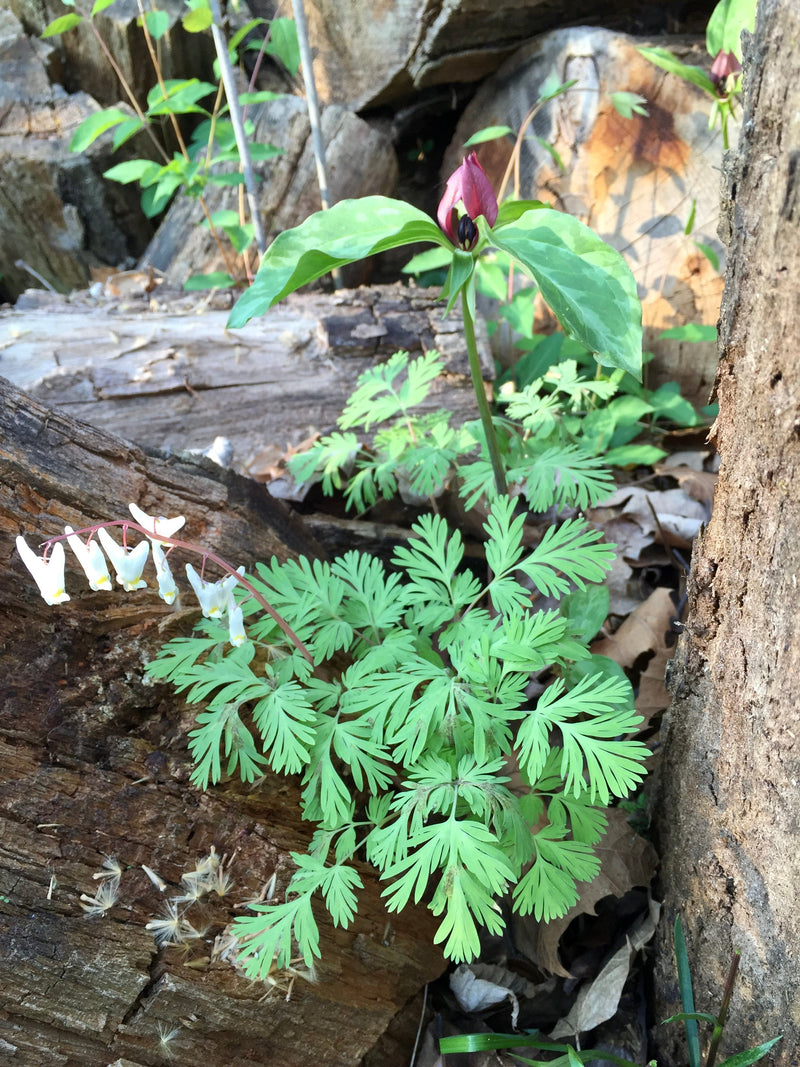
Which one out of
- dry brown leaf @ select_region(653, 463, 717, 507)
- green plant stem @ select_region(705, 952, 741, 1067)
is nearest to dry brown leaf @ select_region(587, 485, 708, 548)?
dry brown leaf @ select_region(653, 463, 717, 507)

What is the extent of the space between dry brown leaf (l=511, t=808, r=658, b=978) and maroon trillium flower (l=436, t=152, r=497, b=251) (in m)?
1.39

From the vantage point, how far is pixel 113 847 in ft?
5.08

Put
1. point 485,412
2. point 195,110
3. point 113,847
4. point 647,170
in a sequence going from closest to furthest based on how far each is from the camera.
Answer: point 113,847 < point 485,412 < point 647,170 < point 195,110

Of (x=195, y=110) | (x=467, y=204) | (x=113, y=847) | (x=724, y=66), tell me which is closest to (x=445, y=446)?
(x=467, y=204)

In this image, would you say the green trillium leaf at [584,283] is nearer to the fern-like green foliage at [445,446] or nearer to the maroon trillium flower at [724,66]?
the fern-like green foliage at [445,446]

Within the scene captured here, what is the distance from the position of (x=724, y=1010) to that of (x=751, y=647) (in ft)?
2.46

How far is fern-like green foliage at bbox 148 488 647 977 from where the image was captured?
1.38 m

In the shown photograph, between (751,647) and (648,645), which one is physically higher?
(751,647)

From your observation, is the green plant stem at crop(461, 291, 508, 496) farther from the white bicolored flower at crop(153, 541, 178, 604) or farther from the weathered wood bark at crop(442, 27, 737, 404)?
the weathered wood bark at crop(442, 27, 737, 404)

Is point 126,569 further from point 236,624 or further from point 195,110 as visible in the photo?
point 195,110

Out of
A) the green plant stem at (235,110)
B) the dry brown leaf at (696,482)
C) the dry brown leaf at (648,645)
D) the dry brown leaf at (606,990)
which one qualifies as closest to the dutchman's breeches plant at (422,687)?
the dry brown leaf at (606,990)

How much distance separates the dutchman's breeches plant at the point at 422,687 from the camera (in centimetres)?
139

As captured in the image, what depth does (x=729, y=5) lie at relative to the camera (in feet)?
9.07

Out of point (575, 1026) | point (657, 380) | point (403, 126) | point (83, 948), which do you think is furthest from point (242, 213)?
point (575, 1026)
